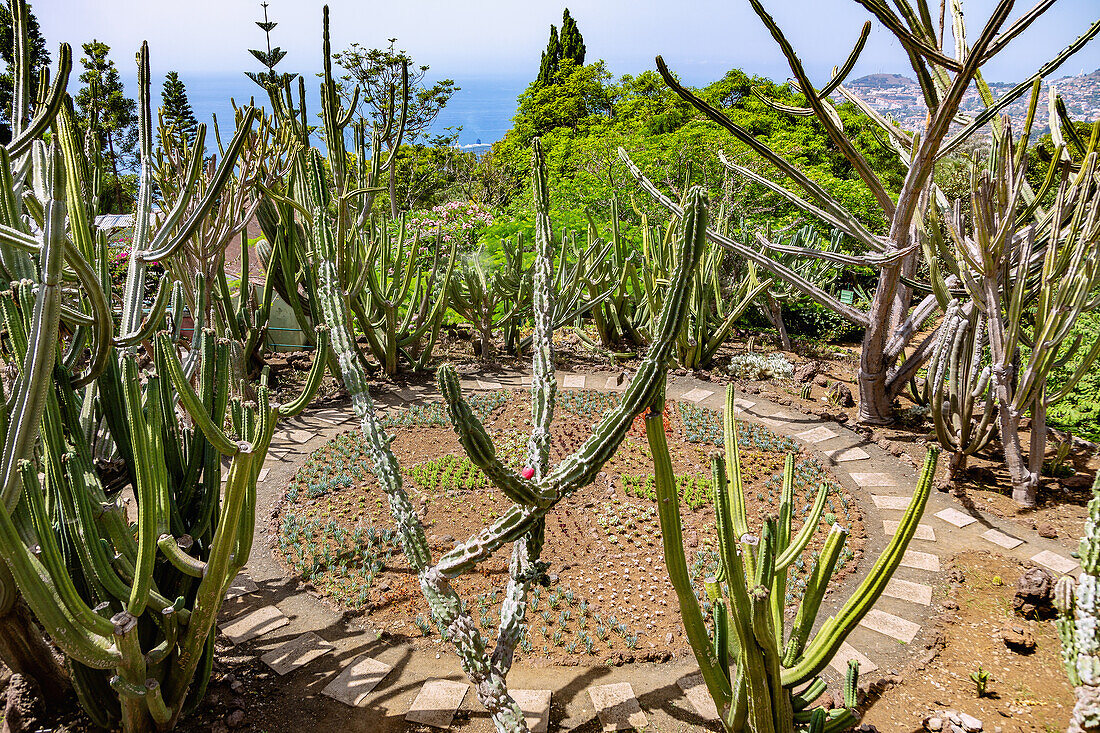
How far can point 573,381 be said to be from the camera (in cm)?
715

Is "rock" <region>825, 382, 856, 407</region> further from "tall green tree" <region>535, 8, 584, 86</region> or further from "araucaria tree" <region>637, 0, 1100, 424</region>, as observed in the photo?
"tall green tree" <region>535, 8, 584, 86</region>

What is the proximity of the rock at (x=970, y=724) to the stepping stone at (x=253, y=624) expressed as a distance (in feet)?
10.7

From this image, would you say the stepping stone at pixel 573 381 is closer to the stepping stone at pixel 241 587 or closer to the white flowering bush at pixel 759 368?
the white flowering bush at pixel 759 368

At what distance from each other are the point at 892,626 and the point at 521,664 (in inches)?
78.6

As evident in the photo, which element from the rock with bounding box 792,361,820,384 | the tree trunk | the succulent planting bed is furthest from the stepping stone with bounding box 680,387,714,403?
the tree trunk

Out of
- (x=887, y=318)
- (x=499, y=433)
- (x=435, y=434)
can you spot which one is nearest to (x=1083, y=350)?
(x=887, y=318)

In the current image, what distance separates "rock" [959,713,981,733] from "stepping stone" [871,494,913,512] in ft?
7.01

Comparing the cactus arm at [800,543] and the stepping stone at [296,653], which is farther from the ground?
the cactus arm at [800,543]

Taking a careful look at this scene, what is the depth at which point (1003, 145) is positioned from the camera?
13.3ft

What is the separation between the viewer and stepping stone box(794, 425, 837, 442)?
5.82 meters

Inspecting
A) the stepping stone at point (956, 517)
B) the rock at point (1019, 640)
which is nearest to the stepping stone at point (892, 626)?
the rock at point (1019, 640)

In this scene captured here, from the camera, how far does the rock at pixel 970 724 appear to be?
264 centimetres

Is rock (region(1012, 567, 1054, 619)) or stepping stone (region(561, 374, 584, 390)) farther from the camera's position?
stepping stone (region(561, 374, 584, 390))

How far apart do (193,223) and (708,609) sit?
3.14m
